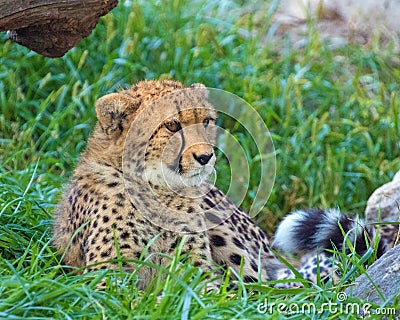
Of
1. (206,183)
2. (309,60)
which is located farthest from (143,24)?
(206,183)

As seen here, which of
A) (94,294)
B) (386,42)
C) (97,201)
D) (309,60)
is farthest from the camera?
(386,42)

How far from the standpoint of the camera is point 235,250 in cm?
361

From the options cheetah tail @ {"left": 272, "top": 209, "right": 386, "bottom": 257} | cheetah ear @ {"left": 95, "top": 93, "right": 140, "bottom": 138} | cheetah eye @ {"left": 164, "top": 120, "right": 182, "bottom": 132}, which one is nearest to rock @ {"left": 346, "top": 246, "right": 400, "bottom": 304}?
cheetah tail @ {"left": 272, "top": 209, "right": 386, "bottom": 257}

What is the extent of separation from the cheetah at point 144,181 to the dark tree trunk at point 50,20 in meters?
0.34

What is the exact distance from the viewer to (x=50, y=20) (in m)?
3.29

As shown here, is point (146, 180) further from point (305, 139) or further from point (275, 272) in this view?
point (305, 139)

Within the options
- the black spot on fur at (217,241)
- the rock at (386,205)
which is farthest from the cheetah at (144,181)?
the rock at (386,205)

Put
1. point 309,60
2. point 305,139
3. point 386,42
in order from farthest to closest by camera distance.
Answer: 1. point 386,42
2. point 309,60
3. point 305,139

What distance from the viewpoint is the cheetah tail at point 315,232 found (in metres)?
3.63

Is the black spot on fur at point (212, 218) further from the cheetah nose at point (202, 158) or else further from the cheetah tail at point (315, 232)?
the cheetah nose at point (202, 158)

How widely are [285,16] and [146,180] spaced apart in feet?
11.8

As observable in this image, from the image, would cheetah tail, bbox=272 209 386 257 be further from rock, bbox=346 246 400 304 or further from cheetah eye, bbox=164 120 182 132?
cheetah eye, bbox=164 120 182 132

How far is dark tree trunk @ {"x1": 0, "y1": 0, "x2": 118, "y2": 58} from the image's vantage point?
3.19m

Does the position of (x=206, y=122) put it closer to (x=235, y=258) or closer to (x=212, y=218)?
(x=212, y=218)
